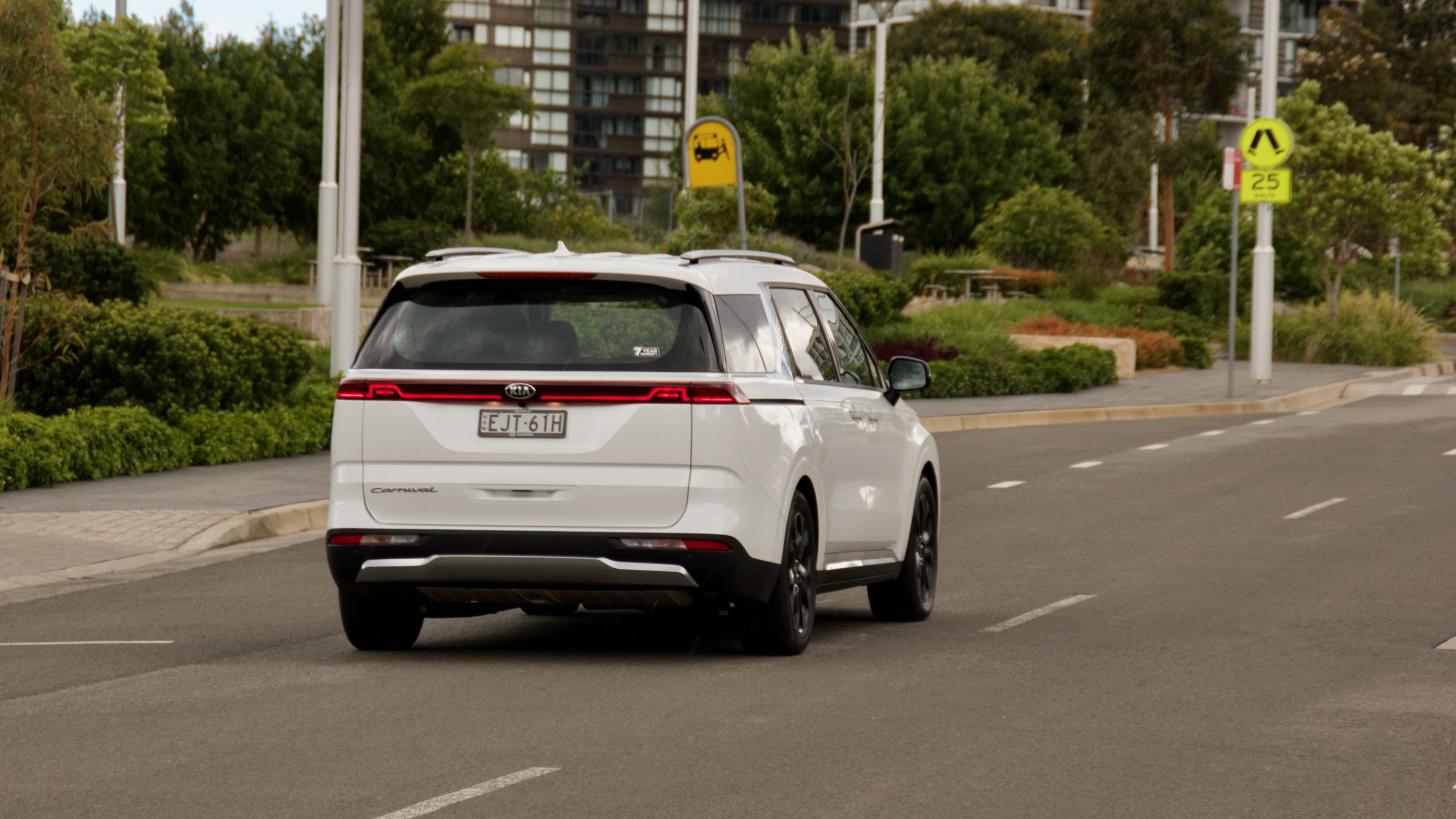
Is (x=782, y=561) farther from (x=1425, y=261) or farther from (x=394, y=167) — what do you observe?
(x=394, y=167)

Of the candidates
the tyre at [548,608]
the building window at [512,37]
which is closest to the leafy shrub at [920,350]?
the tyre at [548,608]

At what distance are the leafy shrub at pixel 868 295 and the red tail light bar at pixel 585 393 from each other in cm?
2293

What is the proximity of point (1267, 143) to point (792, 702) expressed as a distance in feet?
85.6

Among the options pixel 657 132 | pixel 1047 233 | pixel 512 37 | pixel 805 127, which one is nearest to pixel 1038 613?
pixel 1047 233

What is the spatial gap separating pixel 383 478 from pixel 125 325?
35.2ft

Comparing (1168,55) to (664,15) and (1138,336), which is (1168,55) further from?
Answer: (664,15)

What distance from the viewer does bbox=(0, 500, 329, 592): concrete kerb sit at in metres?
11.9

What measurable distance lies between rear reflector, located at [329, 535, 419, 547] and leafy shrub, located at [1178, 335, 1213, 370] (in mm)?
29870

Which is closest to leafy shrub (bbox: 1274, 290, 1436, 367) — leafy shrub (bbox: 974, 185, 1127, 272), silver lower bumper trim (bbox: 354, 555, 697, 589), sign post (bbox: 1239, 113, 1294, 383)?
sign post (bbox: 1239, 113, 1294, 383)

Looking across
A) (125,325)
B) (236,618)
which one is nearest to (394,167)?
(125,325)

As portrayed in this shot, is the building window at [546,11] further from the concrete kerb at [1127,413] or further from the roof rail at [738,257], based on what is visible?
the roof rail at [738,257]

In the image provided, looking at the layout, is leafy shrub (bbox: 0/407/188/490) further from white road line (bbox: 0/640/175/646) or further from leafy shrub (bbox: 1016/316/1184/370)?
leafy shrub (bbox: 1016/316/1184/370)

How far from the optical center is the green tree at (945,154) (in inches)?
2435

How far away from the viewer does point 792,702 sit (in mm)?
7812
